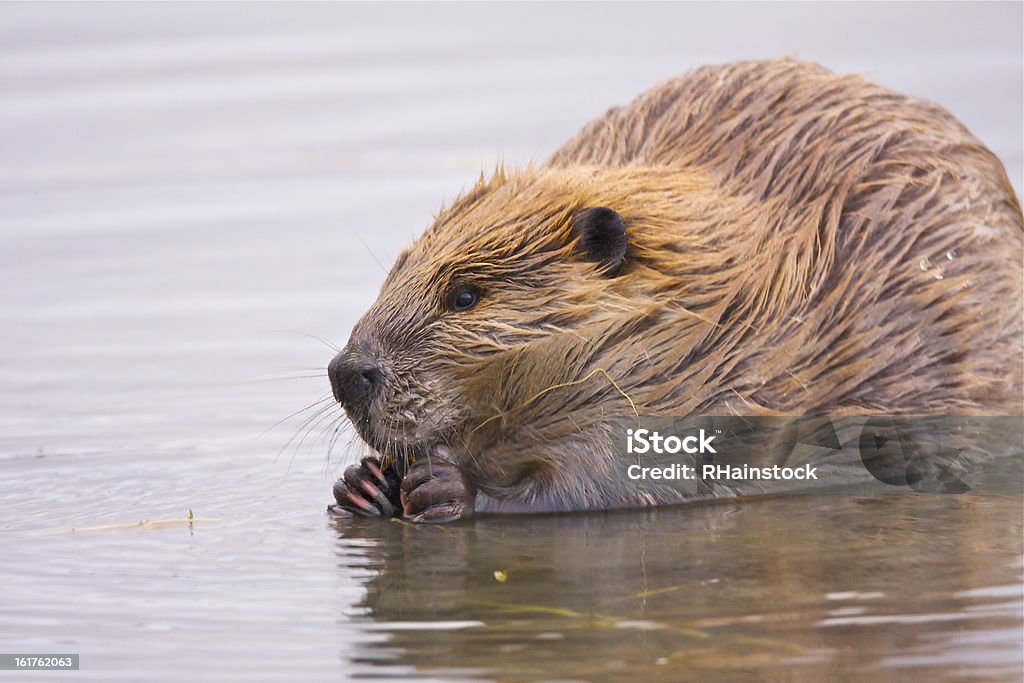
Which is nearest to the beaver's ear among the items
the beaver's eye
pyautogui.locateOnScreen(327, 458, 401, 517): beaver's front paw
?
the beaver's eye

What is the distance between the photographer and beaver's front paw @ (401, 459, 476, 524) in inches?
245

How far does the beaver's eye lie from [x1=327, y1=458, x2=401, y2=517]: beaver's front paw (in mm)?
593

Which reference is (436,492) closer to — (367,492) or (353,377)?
(367,492)

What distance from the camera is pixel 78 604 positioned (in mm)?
5289

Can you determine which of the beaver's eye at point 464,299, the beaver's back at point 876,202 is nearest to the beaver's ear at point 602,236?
the beaver's eye at point 464,299

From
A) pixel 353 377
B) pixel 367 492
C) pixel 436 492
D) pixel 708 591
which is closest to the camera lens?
pixel 708 591

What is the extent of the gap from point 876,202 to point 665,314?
0.90 m

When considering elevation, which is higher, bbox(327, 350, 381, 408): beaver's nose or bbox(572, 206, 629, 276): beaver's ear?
bbox(572, 206, 629, 276): beaver's ear

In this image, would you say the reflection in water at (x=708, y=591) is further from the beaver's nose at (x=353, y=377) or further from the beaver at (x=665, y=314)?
the beaver's nose at (x=353, y=377)

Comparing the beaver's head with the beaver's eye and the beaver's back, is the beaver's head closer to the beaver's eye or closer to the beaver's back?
the beaver's eye

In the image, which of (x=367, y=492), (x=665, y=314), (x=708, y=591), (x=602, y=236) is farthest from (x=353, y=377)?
(x=708, y=591)

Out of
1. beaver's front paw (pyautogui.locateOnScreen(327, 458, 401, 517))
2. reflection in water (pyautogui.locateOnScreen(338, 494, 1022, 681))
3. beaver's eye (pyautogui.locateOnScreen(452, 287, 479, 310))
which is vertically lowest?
beaver's front paw (pyautogui.locateOnScreen(327, 458, 401, 517))

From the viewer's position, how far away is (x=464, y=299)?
6297 millimetres

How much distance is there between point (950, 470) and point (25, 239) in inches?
227
